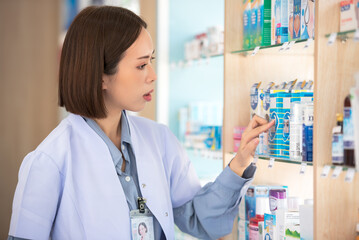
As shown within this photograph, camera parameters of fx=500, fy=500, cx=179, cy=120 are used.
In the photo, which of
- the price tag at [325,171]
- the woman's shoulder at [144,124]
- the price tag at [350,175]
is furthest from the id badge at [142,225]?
the price tag at [350,175]

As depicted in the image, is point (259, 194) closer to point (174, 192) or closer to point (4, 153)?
point (174, 192)

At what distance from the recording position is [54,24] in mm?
7125

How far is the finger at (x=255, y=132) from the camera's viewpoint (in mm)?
2328

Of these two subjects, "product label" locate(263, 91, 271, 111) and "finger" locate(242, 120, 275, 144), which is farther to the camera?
"product label" locate(263, 91, 271, 111)

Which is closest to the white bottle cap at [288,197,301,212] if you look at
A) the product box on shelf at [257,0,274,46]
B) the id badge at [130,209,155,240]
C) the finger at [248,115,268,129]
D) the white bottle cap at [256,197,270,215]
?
the white bottle cap at [256,197,270,215]

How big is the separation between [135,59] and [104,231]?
82cm

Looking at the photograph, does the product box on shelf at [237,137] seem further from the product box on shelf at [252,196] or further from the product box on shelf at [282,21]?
the product box on shelf at [282,21]

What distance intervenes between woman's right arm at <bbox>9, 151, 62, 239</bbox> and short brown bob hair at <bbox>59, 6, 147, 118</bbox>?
0.32 meters

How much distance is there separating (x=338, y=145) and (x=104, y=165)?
1.07 m

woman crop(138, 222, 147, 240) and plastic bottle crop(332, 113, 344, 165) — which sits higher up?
plastic bottle crop(332, 113, 344, 165)

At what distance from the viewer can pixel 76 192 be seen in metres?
2.33

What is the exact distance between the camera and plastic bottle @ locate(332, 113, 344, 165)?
6.49ft

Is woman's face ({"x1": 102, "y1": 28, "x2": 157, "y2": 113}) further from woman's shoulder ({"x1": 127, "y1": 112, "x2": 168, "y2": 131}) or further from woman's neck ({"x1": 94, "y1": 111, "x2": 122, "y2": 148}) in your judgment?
woman's shoulder ({"x1": 127, "y1": 112, "x2": 168, "y2": 131})

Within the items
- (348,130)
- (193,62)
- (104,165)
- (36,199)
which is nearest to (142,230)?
(104,165)
